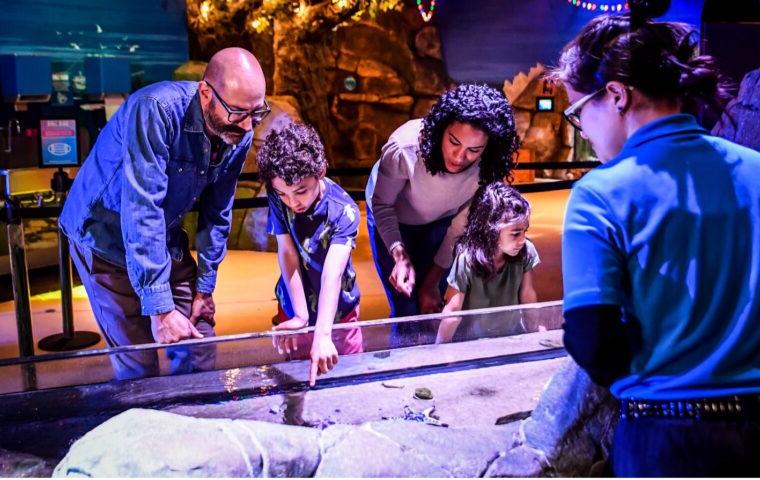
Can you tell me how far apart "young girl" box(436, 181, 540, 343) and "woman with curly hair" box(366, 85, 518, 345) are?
0.12 m

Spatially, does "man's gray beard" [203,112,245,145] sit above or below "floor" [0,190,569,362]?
above

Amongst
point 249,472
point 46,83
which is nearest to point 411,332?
point 249,472

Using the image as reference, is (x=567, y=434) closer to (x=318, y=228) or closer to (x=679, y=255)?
(x=679, y=255)

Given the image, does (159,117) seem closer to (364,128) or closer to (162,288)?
(162,288)

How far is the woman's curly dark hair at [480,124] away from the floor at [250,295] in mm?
1875

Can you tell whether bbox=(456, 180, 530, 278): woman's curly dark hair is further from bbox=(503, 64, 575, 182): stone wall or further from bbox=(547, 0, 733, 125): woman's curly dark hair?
bbox=(503, 64, 575, 182): stone wall

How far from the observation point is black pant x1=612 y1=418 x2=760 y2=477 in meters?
1.01

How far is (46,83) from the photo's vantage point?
5105mm

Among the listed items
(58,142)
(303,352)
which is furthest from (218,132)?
(58,142)

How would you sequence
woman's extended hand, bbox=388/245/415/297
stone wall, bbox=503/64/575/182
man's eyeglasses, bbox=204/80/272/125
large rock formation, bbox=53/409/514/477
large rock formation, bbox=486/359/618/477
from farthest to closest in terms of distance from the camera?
stone wall, bbox=503/64/575/182 → woman's extended hand, bbox=388/245/415/297 → man's eyeglasses, bbox=204/80/272/125 → large rock formation, bbox=486/359/618/477 → large rock formation, bbox=53/409/514/477

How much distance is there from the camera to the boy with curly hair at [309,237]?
2.39 meters

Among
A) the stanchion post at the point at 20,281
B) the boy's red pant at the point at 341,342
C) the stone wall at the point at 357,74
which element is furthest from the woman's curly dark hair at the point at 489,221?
the stone wall at the point at 357,74

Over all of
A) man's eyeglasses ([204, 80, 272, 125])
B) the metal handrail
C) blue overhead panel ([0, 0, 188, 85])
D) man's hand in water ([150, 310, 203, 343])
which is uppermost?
blue overhead panel ([0, 0, 188, 85])

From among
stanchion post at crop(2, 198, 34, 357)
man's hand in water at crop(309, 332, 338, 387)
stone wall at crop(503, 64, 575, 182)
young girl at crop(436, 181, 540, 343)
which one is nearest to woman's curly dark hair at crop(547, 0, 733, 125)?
man's hand in water at crop(309, 332, 338, 387)
